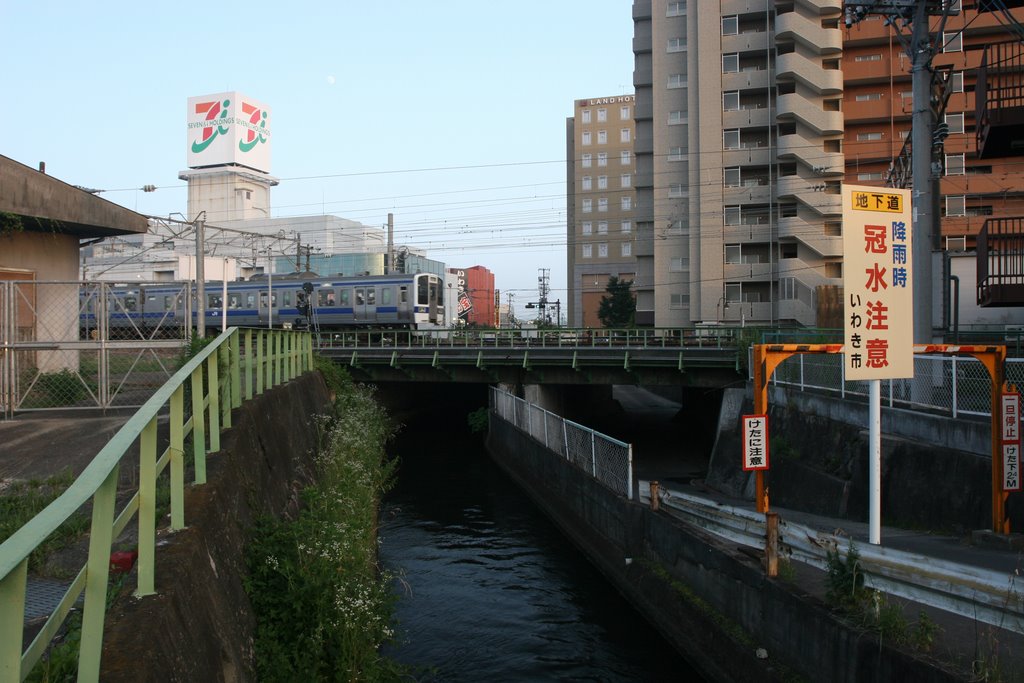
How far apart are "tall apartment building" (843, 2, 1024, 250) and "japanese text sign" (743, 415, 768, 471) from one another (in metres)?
30.9

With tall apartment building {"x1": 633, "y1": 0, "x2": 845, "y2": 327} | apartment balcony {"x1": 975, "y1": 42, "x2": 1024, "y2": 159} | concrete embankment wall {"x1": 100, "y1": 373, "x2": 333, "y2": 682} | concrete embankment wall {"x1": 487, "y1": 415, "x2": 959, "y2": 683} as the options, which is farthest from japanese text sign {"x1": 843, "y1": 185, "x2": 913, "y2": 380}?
tall apartment building {"x1": 633, "y1": 0, "x2": 845, "y2": 327}

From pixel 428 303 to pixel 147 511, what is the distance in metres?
31.7

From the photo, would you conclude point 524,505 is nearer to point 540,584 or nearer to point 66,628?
point 540,584

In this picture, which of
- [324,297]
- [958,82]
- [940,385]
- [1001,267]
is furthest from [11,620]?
[958,82]

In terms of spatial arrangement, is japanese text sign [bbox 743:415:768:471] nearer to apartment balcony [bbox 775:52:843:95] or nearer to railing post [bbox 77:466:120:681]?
railing post [bbox 77:466:120:681]

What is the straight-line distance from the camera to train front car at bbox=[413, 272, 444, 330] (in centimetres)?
3462

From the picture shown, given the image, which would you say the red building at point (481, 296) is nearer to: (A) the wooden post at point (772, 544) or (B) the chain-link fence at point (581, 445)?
(B) the chain-link fence at point (581, 445)

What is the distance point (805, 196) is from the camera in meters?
40.9

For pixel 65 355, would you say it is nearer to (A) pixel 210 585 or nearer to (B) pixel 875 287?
(A) pixel 210 585

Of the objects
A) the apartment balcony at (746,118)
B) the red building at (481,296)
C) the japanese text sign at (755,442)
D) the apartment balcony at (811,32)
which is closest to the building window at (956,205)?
the apartment balcony at (811,32)

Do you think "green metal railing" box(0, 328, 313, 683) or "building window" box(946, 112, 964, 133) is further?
"building window" box(946, 112, 964, 133)

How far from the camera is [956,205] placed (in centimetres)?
3975

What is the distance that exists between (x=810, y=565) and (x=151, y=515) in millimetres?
7163

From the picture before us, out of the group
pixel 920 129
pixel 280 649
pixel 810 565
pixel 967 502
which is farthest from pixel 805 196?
pixel 280 649
